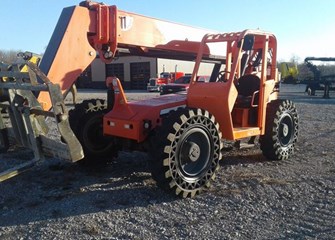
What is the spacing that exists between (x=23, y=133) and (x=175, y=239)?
2.71 metres

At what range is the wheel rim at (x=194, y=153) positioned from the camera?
5.47 metres

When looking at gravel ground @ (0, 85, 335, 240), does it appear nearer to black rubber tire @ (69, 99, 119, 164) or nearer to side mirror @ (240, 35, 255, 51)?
black rubber tire @ (69, 99, 119, 164)

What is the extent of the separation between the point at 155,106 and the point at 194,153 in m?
1.07

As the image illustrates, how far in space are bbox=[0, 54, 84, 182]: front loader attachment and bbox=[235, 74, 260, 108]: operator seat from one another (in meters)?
3.54

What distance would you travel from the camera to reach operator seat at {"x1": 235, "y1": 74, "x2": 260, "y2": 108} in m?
7.11

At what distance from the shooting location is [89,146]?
6.87m

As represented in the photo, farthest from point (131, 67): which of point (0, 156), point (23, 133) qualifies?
point (23, 133)

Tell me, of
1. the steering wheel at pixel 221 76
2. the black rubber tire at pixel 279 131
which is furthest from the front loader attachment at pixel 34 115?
the black rubber tire at pixel 279 131

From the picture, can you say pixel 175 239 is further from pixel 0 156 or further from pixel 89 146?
pixel 0 156

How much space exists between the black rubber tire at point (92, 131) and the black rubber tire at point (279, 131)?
2.97 metres

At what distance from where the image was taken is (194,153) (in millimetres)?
5590

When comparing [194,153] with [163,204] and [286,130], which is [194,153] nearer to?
[163,204]

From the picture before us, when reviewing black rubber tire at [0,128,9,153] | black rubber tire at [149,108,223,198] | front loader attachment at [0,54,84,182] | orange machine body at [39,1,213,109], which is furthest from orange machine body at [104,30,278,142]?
black rubber tire at [0,128,9,153]

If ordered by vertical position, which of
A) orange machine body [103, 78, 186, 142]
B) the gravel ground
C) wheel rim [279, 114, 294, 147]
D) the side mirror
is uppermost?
the side mirror
